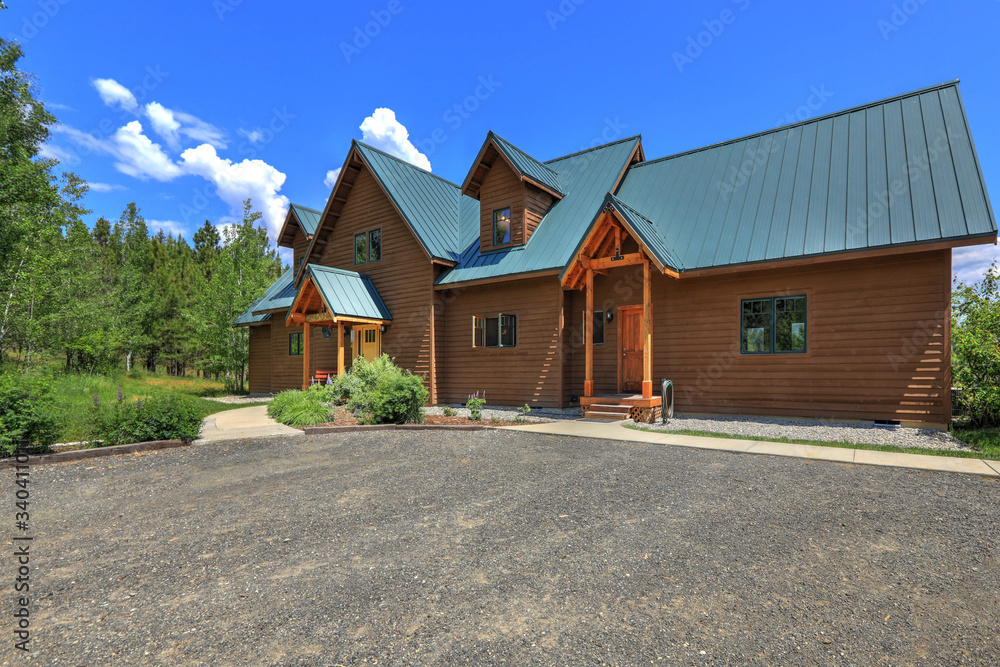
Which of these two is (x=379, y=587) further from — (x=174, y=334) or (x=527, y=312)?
(x=174, y=334)

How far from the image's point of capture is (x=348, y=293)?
17281 millimetres

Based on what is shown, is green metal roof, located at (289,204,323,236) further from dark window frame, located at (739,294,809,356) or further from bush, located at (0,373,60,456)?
dark window frame, located at (739,294,809,356)

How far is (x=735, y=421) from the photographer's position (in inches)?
Answer: 467

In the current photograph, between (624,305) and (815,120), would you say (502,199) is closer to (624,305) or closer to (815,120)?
(624,305)

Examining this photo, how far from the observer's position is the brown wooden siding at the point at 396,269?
56.5ft

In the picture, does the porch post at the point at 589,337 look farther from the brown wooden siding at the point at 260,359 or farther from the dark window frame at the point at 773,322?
the brown wooden siding at the point at 260,359

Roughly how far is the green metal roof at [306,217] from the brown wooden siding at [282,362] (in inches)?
168

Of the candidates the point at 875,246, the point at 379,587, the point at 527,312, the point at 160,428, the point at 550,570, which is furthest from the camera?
the point at 527,312

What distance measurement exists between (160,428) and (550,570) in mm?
8663

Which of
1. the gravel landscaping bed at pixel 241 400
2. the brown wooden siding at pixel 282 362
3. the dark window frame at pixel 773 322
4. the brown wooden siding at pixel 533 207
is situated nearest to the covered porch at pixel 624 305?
the dark window frame at pixel 773 322

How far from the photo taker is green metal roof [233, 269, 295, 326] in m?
22.3

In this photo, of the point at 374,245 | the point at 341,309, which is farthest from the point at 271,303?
the point at 341,309

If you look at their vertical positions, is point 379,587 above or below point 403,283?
below

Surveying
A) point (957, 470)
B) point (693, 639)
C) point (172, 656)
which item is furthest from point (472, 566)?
point (957, 470)
